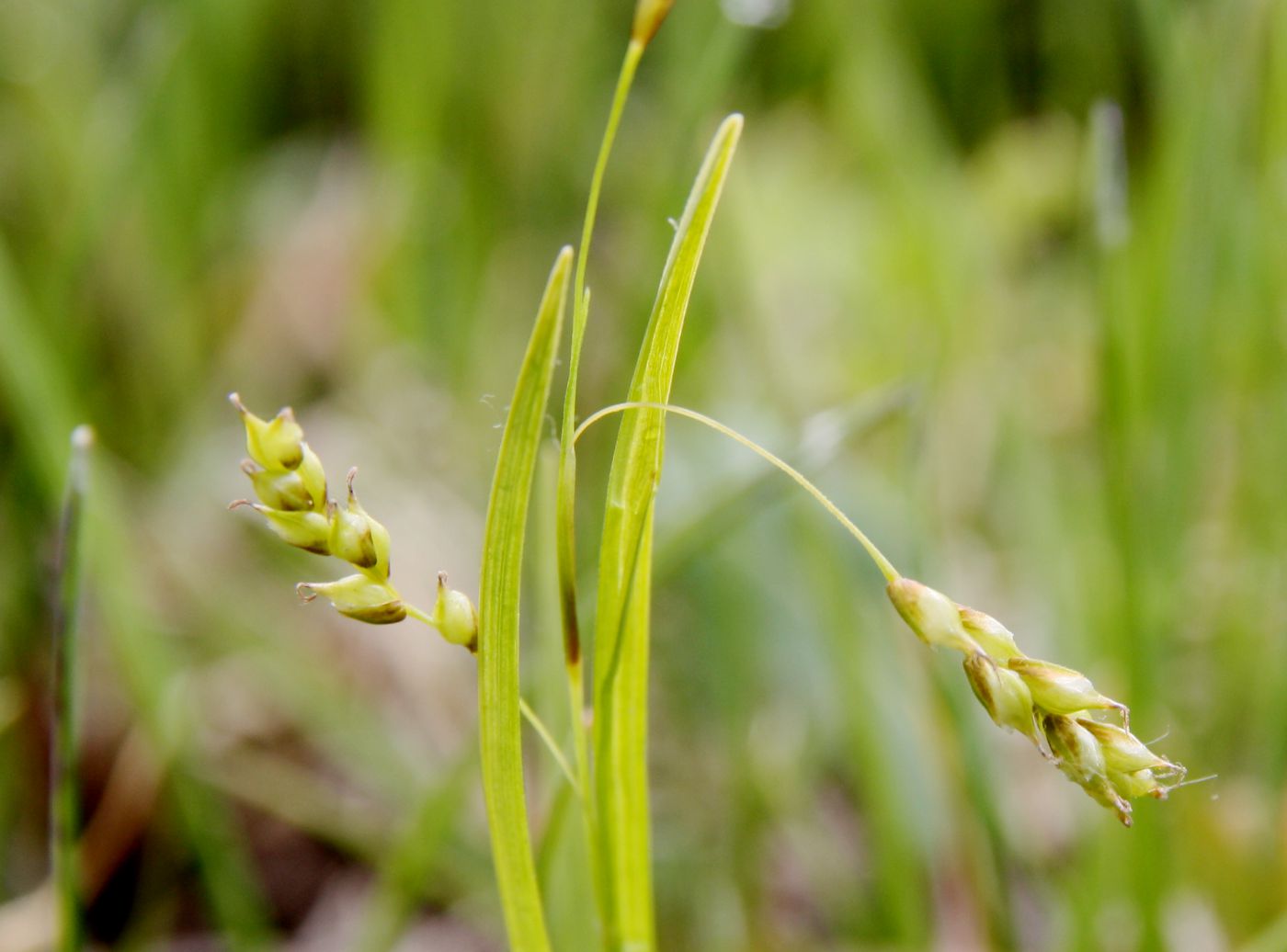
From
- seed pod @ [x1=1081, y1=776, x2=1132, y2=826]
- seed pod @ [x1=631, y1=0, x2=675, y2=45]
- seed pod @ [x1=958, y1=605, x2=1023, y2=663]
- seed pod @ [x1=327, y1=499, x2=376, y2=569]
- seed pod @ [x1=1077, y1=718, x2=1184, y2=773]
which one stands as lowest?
seed pod @ [x1=1081, y1=776, x2=1132, y2=826]

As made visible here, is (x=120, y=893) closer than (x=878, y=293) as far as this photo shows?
Yes

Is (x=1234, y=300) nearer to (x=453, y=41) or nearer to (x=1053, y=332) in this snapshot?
(x=1053, y=332)

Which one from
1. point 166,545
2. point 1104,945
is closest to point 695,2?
point 166,545

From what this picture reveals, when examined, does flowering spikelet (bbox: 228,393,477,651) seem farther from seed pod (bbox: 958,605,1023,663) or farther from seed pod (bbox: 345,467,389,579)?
seed pod (bbox: 958,605,1023,663)

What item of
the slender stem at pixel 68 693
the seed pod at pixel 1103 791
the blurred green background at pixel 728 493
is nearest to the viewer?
the seed pod at pixel 1103 791

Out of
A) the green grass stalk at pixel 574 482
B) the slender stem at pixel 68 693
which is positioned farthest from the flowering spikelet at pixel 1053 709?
the slender stem at pixel 68 693

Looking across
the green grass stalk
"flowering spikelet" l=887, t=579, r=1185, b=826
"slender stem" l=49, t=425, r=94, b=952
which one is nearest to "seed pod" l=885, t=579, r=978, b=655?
"flowering spikelet" l=887, t=579, r=1185, b=826

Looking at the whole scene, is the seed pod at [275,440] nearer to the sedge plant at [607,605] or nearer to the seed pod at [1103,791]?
the sedge plant at [607,605]
